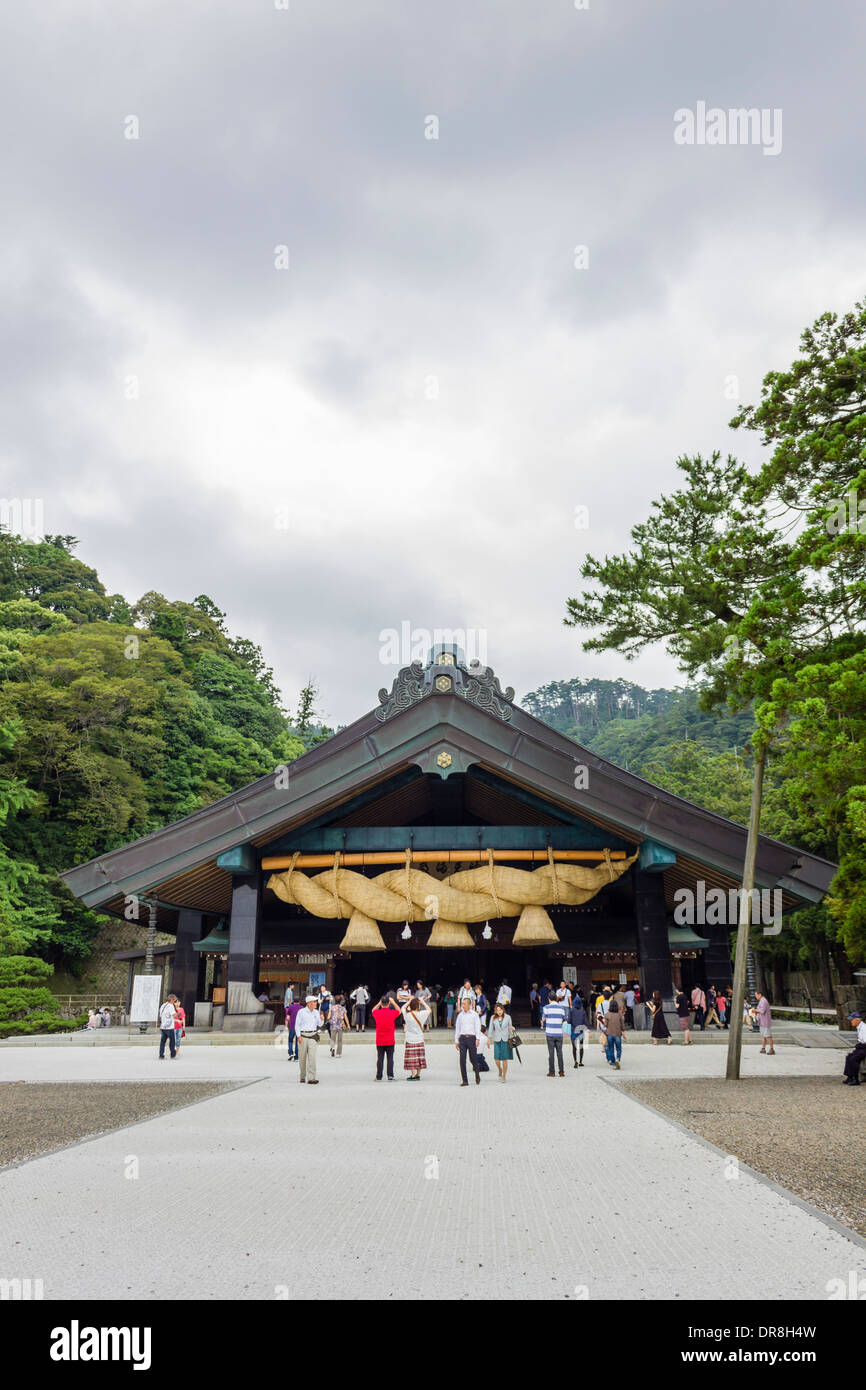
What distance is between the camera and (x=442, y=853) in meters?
26.3

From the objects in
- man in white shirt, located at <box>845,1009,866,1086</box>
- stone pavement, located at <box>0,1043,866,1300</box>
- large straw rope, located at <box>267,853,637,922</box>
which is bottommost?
man in white shirt, located at <box>845,1009,866,1086</box>

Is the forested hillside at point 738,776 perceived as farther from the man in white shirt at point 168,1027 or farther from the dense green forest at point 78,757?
the dense green forest at point 78,757

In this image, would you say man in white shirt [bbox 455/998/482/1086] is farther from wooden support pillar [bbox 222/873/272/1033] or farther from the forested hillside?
wooden support pillar [bbox 222/873/272/1033]

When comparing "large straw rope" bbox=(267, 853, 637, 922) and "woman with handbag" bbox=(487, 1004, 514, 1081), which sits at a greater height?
"large straw rope" bbox=(267, 853, 637, 922)

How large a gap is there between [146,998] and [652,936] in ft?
49.6

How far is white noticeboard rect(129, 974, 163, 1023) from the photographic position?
2562cm

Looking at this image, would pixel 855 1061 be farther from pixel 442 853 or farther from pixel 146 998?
pixel 146 998

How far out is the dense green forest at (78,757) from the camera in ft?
143

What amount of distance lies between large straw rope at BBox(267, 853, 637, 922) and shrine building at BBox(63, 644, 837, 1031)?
0.14 feet

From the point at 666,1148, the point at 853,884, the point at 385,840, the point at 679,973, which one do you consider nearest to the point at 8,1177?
the point at 666,1148

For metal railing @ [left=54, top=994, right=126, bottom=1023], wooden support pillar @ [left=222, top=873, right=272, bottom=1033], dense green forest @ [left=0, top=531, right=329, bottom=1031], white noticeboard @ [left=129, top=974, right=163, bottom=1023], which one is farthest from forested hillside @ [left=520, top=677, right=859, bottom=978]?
metal railing @ [left=54, top=994, right=126, bottom=1023]

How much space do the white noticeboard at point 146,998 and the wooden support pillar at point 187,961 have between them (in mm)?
5529

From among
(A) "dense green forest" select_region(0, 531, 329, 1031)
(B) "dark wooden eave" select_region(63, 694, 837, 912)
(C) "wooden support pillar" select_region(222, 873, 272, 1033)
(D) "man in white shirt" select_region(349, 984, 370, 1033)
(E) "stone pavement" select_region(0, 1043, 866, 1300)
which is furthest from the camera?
(A) "dense green forest" select_region(0, 531, 329, 1031)
